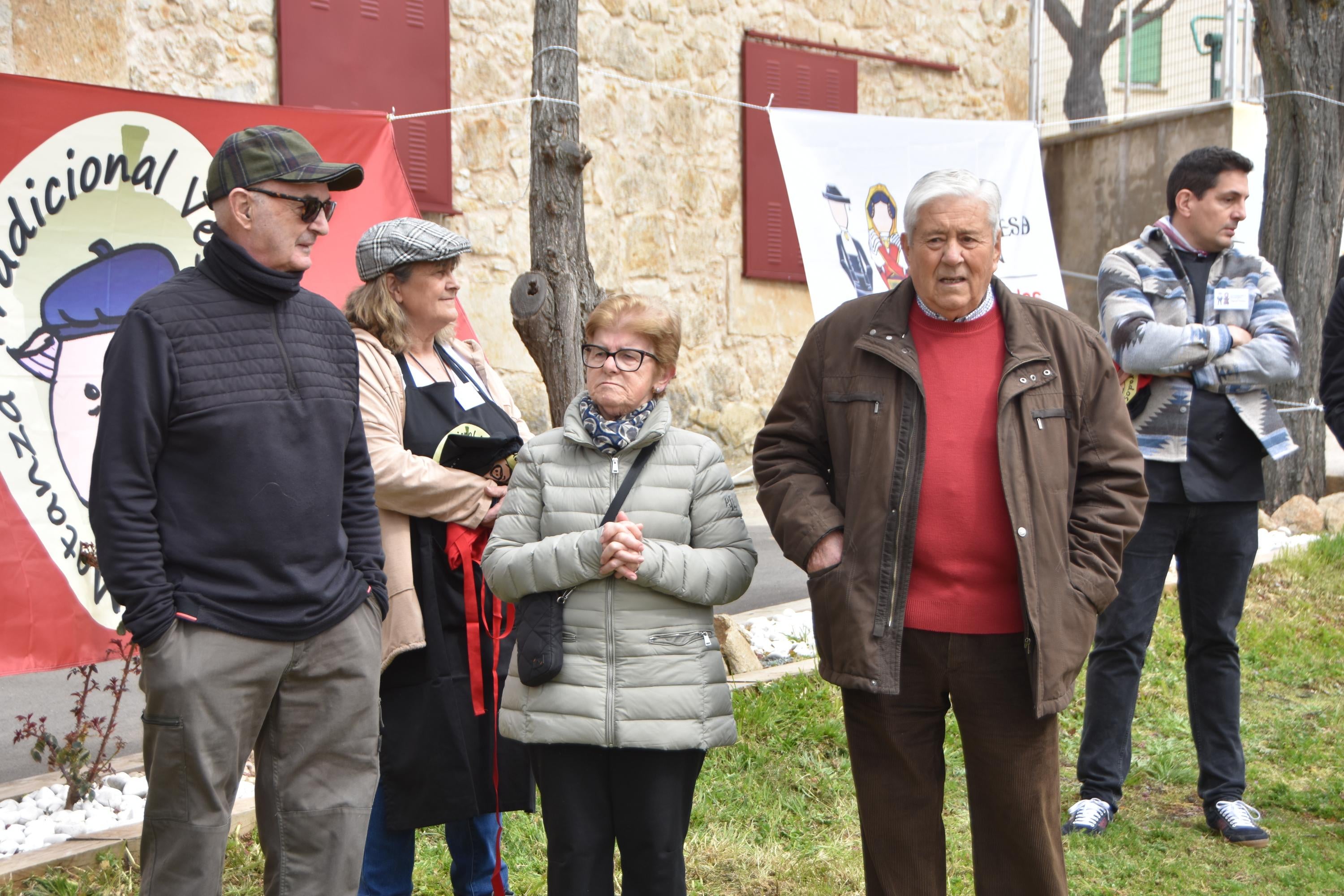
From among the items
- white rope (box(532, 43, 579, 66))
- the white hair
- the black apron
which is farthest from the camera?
white rope (box(532, 43, 579, 66))

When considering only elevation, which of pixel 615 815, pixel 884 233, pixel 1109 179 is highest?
pixel 1109 179

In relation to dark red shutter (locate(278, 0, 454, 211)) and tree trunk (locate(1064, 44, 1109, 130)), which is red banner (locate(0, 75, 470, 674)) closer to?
dark red shutter (locate(278, 0, 454, 211))

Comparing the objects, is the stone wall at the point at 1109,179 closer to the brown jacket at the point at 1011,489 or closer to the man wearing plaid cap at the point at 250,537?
the brown jacket at the point at 1011,489

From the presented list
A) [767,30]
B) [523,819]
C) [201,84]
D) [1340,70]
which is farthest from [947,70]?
[523,819]

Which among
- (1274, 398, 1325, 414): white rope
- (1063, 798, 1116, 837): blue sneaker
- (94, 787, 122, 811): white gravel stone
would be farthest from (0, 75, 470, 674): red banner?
(1274, 398, 1325, 414): white rope

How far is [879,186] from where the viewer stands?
654cm

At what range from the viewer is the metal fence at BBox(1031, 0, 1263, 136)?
1183 centimetres

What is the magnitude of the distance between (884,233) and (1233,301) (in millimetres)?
2814

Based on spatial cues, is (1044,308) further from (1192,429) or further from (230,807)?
(230,807)

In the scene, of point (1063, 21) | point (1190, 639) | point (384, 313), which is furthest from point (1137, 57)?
point (384, 313)

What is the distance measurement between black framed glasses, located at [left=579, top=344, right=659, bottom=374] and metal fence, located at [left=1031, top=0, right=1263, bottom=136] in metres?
9.51

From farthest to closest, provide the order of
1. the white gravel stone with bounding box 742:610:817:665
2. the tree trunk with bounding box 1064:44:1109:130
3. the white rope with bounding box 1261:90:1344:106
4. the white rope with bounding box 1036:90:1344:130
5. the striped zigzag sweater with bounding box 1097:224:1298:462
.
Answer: the tree trunk with bounding box 1064:44:1109:130 → the white rope with bounding box 1036:90:1344:130 → the white rope with bounding box 1261:90:1344:106 → the white gravel stone with bounding box 742:610:817:665 → the striped zigzag sweater with bounding box 1097:224:1298:462

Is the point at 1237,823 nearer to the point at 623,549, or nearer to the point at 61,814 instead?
the point at 623,549

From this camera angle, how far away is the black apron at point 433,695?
3.09 meters
